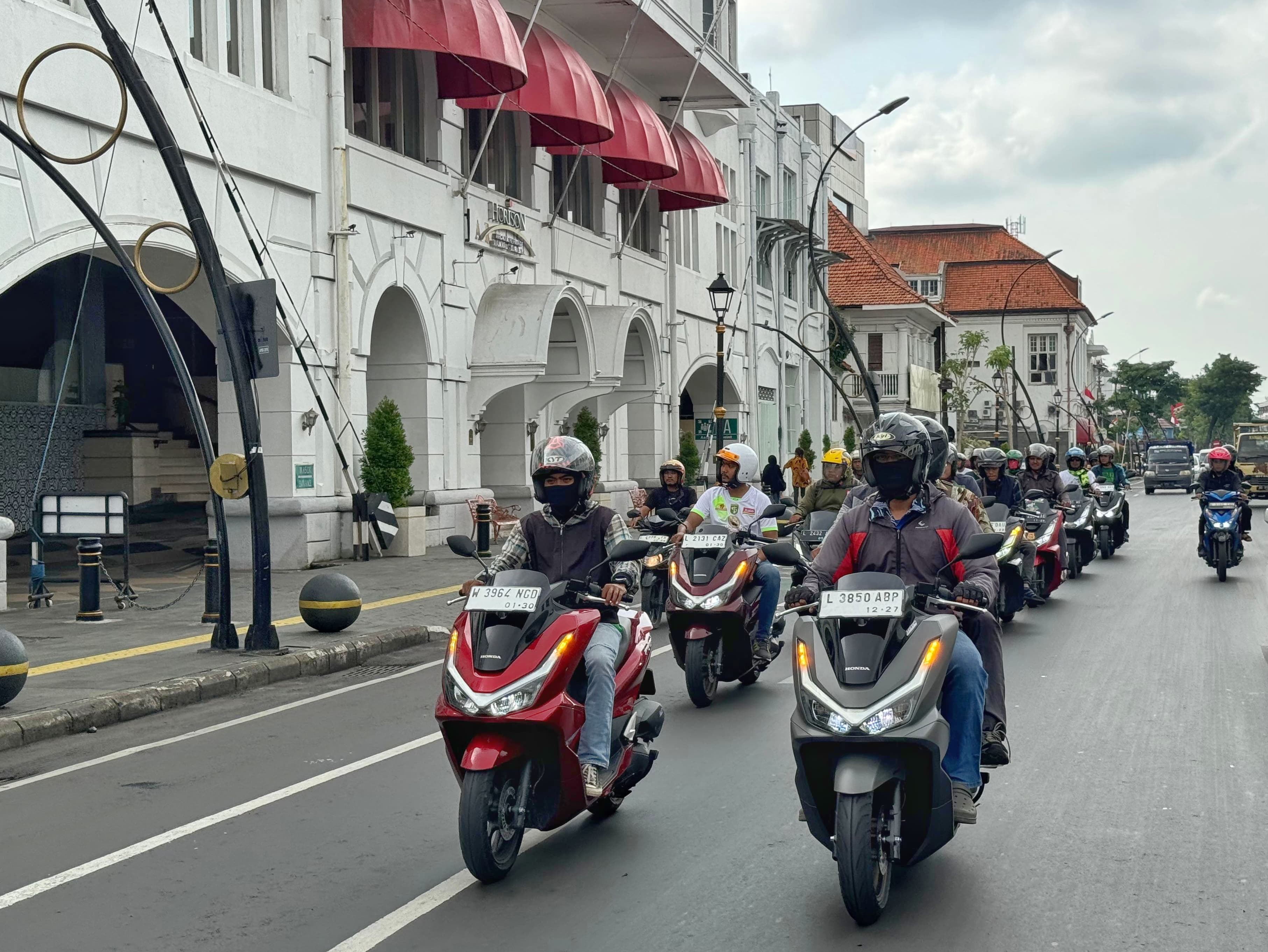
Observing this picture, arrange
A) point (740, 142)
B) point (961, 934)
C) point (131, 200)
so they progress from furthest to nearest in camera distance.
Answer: point (740, 142) < point (131, 200) < point (961, 934)

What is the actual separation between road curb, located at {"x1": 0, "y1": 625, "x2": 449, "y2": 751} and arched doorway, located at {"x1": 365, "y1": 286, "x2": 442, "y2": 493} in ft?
36.3

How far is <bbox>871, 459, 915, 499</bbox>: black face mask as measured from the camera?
18.2ft

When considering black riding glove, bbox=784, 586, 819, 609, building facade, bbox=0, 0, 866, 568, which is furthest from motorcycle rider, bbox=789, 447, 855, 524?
building facade, bbox=0, 0, 866, 568

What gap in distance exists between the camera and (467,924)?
4988 millimetres

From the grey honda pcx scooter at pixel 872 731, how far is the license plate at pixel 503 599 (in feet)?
3.37

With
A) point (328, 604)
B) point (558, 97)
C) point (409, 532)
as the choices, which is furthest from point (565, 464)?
point (558, 97)

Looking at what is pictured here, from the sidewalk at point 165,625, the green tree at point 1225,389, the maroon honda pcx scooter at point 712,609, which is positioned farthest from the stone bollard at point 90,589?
the green tree at point 1225,389

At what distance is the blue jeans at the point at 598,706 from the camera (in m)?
5.79

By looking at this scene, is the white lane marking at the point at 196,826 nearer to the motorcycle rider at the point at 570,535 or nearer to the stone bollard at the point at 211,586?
the motorcycle rider at the point at 570,535

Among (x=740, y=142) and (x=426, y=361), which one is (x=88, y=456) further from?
(x=740, y=142)

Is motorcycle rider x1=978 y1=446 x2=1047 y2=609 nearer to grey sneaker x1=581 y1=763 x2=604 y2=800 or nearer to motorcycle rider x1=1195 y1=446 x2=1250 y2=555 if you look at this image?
motorcycle rider x1=1195 y1=446 x2=1250 y2=555

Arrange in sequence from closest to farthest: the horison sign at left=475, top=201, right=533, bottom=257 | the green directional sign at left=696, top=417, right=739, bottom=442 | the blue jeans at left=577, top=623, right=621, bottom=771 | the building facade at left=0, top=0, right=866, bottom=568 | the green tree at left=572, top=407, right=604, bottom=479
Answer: the blue jeans at left=577, top=623, right=621, bottom=771
the building facade at left=0, top=0, right=866, bottom=568
the horison sign at left=475, top=201, right=533, bottom=257
the green tree at left=572, top=407, right=604, bottom=479
the green directional sign at left=696, top=417, right=739, bottom=442

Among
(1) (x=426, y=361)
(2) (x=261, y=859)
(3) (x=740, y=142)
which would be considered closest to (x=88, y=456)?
(1) (x=426, y=361)

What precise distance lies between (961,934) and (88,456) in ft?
62.9
